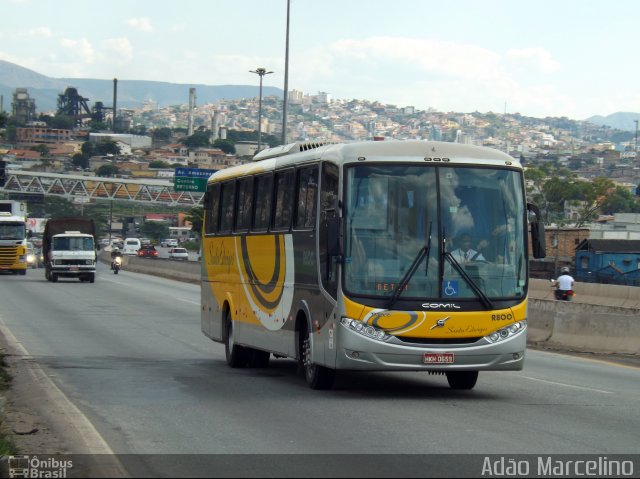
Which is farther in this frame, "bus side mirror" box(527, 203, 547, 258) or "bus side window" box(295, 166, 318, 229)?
"bus side window" box(295, 166, 318, 229)

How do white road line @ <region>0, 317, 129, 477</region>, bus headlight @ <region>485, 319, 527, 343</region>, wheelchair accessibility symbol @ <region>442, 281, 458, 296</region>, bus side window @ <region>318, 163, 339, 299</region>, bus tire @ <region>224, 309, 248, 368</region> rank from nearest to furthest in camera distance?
1. white road line @ <region>0, 317, 129, 477</region>
2. wheelchair accessibility symbol @ <region>442, 281, 458, 296</region>
3. bus headlight @ <region>485, 319, 527, 343</region>
4. bus side window @ <region>318, 163, 339, 299</region>
5. bus tire @ <region>224, 309, 248, 368</region>

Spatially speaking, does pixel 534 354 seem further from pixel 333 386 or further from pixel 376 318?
pixel 376 318

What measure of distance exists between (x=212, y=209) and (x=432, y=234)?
7839 mm

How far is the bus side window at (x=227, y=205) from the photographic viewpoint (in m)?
20.6

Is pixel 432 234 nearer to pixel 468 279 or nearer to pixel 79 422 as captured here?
pixel 468 279

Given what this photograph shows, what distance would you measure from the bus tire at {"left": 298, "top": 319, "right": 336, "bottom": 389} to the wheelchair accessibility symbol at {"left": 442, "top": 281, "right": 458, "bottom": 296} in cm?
193

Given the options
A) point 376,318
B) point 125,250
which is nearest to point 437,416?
point 376,318

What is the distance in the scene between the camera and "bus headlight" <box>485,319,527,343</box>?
15.0 meters

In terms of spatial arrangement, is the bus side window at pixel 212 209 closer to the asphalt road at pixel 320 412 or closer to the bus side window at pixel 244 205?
the bus side window at pixel 244 205

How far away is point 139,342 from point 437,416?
12236 mm

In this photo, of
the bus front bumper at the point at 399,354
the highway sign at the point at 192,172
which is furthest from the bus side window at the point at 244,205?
the highway sign at the point at 192,172

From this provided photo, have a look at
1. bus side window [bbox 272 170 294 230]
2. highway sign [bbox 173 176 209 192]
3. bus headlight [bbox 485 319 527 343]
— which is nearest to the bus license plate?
bus headlight [bbox 485 319 527 343]

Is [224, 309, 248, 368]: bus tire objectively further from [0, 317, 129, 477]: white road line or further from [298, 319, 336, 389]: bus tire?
[298, 319, 336, 389]: bus tire

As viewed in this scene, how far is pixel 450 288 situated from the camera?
14.9 m
